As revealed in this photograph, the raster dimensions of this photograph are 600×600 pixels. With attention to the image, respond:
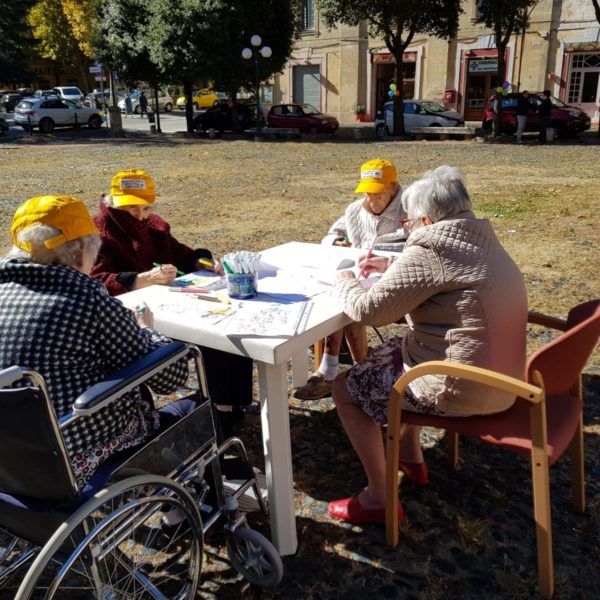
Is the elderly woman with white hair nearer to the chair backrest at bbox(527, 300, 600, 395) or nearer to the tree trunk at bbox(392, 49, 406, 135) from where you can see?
the chair backrest at bbox(527, 300, 600, 395)

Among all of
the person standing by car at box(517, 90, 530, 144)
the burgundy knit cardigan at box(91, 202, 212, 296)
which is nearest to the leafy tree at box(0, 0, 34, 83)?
the person standing by car at box(517, 90, 530, 144)

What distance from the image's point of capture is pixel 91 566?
5.69ft

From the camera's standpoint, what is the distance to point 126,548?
8.13 feet

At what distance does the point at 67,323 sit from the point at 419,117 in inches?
857

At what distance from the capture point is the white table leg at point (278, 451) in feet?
7.29

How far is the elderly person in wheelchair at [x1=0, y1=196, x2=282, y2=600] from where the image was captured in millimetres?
1635

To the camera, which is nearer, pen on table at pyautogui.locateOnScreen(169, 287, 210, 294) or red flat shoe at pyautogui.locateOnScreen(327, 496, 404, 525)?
red flat shoe at pyautogui.locateOnScreen(327, 496, 404, 525)

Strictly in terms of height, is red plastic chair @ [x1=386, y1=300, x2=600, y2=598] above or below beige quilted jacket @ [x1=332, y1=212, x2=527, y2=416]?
below

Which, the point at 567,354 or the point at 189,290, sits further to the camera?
the point at 189,290

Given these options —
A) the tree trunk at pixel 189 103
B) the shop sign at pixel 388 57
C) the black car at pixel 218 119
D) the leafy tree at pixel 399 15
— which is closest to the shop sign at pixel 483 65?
the shop sign at pixel 388 57

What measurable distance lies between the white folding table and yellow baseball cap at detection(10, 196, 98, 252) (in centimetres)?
60

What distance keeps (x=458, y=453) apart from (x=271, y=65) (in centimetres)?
2203

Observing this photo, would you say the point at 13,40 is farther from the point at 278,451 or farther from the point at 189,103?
the point at 278,451

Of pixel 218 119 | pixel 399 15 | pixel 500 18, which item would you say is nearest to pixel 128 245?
pixel 399 15
